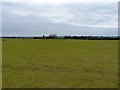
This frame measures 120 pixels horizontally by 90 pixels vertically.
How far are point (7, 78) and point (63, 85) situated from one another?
2.59 m

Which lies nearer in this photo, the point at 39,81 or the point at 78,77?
the point at 39,81

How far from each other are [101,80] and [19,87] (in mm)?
3430

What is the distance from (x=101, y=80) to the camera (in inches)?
455

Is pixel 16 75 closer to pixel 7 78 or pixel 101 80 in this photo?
pixel 7 78

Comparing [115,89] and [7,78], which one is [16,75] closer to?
[7,78]

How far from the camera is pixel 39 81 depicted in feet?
36.8

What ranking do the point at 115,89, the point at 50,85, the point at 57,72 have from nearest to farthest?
the point at 115,89
the point at 50,85
the point at 57,72

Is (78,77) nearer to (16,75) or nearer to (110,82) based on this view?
(110,82)

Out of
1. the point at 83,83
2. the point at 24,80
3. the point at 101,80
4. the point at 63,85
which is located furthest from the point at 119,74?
the point at 24,80

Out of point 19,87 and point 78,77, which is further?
point 78,77

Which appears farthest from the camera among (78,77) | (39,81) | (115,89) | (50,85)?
(78,77)

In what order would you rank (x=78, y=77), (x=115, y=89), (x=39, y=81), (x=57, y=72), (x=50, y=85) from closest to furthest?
(x=115, y=89), (x=50, y=85), (x=39, y=81), (x=78, y=77), (x=57, y=72)

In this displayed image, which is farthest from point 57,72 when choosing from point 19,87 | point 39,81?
point 19,87

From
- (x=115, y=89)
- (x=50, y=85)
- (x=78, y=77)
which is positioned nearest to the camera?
(x=115, y=89)
